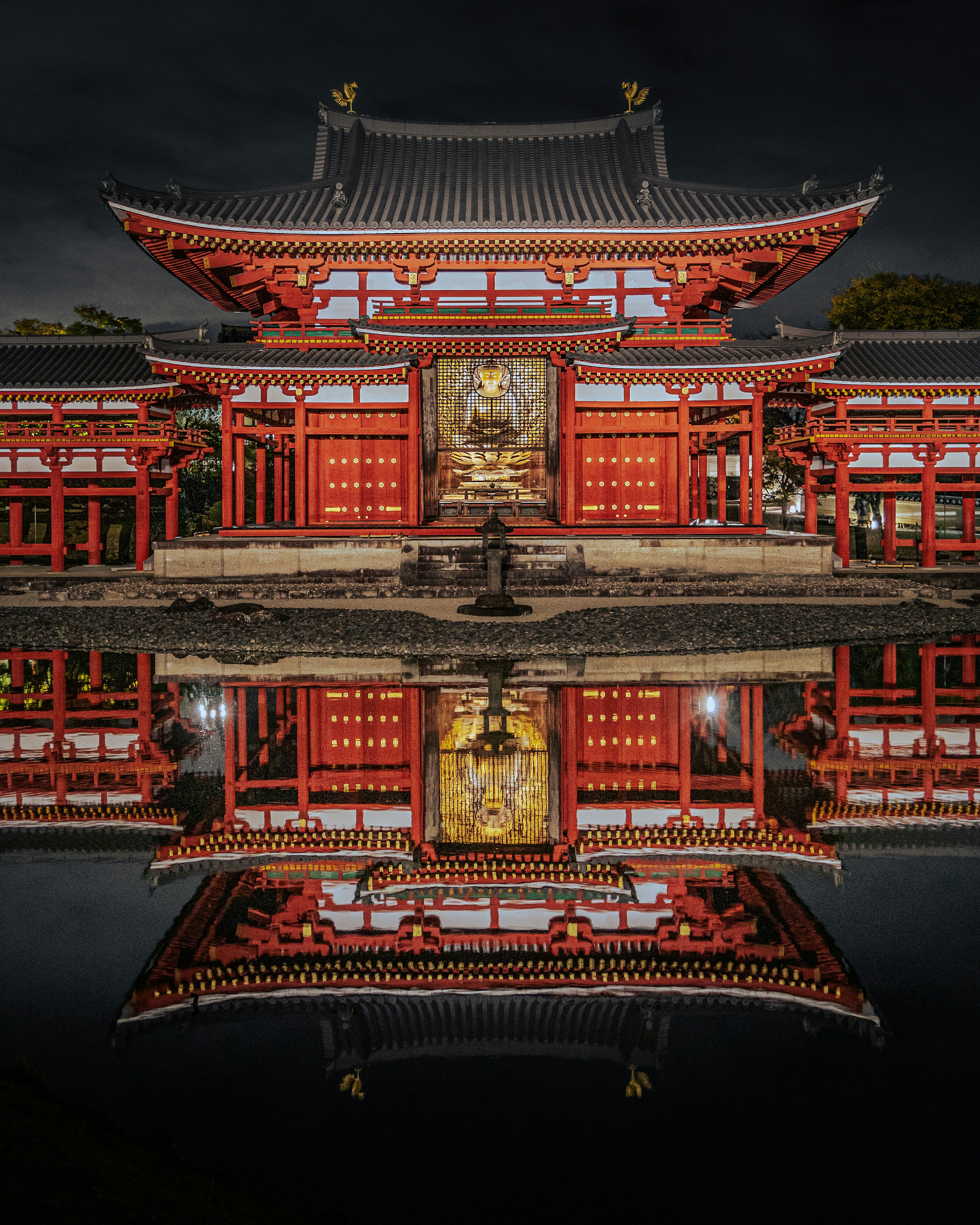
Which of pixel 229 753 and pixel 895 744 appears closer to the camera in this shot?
pixel 229 753

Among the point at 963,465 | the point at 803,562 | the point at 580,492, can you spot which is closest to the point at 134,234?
the point at 580,492

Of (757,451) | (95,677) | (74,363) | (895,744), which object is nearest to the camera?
(895,744)

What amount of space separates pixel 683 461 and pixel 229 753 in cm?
1747

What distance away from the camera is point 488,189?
84.1 feet

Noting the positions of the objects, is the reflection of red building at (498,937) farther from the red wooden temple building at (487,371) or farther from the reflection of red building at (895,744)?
the red wooden temple building at (487,371)

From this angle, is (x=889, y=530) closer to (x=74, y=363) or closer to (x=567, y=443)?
(x=567, y=443)

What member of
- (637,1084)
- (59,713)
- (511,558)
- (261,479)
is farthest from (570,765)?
(261,479)

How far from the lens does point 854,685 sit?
38.7 feet

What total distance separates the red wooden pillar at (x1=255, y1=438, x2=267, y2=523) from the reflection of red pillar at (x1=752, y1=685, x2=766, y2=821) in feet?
67.2

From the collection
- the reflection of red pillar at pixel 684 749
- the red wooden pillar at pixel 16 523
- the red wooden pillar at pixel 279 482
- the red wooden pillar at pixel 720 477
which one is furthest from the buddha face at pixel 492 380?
the reflection of red pillar at pixel 684 749

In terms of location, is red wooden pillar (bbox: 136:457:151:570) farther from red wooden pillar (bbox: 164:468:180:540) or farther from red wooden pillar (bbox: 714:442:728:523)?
red wooden pillar (bbox: 714:442:728:523)

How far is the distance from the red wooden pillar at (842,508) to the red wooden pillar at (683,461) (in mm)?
4715

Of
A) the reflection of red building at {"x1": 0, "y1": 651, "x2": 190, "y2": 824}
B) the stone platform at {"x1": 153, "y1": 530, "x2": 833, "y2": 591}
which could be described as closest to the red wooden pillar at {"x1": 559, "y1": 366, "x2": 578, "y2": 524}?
the stone platform at {"x1": 153, "y1": 530, "x2": 833, "y2": 591}

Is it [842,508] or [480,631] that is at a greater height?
[842,508]
